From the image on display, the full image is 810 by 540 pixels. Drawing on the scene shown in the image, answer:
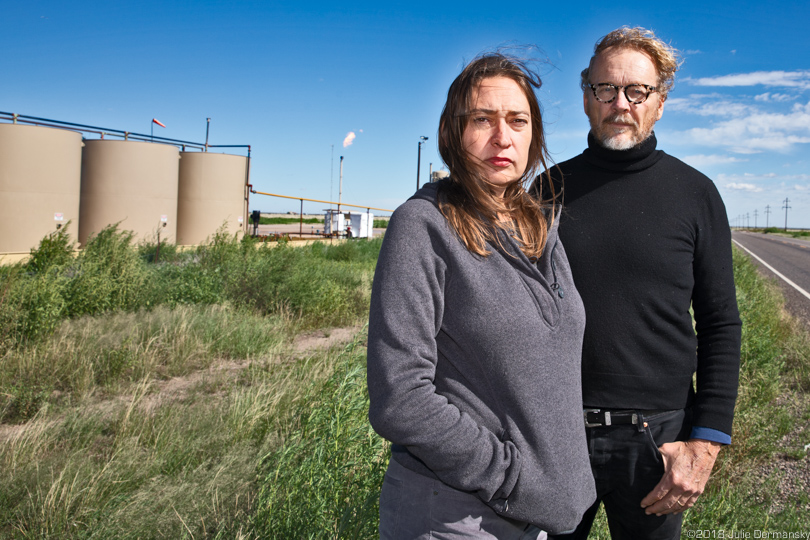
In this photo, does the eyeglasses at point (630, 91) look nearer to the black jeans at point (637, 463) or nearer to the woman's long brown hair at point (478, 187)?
the woman's long brown hair at point (478, 187)

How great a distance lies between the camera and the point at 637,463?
1.73 meters

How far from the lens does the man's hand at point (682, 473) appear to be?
165 centimetres

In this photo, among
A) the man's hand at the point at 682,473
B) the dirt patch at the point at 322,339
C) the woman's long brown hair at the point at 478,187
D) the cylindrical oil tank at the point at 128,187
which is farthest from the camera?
the cylindrical oil tank at the point at 128,187

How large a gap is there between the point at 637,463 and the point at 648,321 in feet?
1.57

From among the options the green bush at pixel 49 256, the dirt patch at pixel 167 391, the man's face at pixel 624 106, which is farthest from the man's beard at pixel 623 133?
the green bush at pixel 49 256

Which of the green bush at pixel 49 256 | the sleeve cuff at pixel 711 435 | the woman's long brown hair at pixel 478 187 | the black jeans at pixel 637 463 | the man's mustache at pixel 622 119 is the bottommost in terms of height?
the black jeans at pixel 637 463

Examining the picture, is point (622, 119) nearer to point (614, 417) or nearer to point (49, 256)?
point (614, 417)

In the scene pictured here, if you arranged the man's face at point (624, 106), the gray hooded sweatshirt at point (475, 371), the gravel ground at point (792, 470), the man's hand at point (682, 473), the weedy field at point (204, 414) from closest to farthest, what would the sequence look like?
the gray hooded sweatshirt at point (475, 371) → the man's hand at point (682, 473) → the man's face at point (624, 106) → the weedy field at point (204, 414) → the gravel ground at point (792, 470)

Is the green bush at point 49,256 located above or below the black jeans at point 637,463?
above

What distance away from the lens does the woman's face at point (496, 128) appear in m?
1.34

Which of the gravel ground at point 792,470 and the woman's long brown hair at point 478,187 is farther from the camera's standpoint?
the gravel ground at point 792,470

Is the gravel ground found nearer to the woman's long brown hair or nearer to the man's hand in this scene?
the man's hand

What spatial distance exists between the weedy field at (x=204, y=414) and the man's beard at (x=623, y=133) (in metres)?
1.76

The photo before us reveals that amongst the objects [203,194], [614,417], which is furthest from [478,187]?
[203,194]
